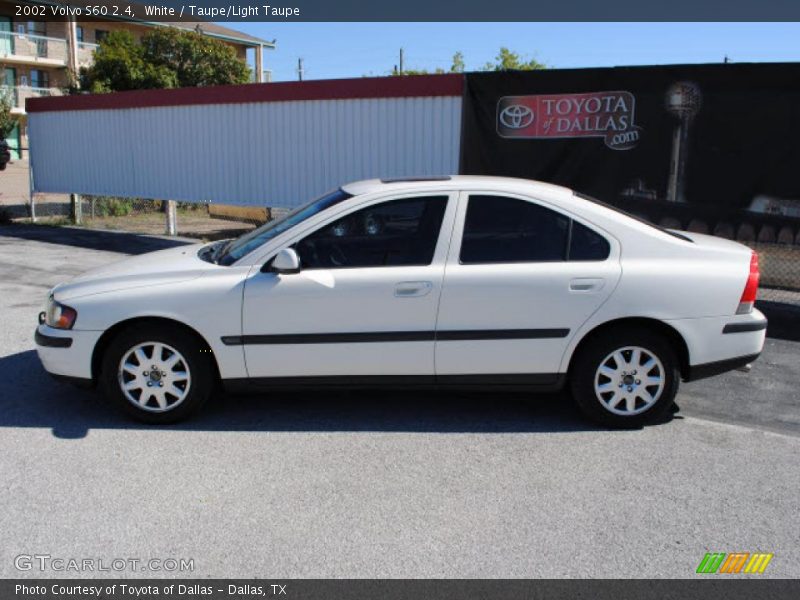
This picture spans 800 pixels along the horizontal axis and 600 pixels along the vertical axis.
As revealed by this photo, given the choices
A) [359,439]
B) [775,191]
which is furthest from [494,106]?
[359,439]

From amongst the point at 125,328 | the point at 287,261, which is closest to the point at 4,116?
the point at 125,328

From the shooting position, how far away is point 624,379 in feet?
15.9

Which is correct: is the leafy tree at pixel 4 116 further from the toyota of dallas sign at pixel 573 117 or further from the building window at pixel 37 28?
the toyota of dallas sign at pixel 573 117

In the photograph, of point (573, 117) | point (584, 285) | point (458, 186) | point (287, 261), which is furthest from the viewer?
point (573, 117)

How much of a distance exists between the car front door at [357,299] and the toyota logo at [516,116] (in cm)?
483

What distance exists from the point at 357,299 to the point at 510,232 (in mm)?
1061

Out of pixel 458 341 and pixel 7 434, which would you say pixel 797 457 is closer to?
pixel 458 341

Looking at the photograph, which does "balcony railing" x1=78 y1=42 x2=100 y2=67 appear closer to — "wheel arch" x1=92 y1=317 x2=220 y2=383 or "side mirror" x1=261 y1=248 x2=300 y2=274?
"wheel arch" x1=92 y1=317 x2=220 y2=383

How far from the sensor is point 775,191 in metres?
8.05

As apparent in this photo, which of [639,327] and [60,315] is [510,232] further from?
[60,315]
